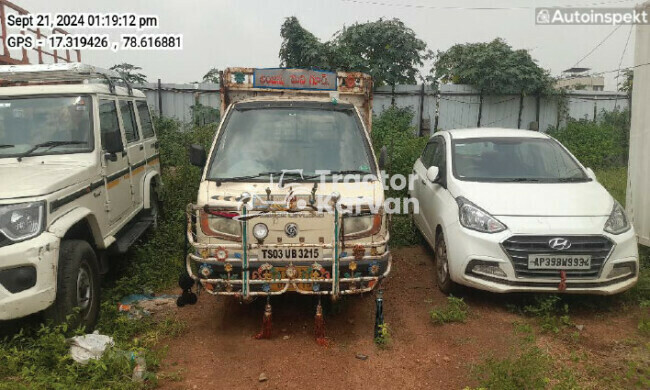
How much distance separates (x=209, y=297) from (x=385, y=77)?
9513 millimetres

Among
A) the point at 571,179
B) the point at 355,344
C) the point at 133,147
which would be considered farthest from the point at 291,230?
the point at 571,179

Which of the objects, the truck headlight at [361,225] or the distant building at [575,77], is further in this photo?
the distant building at [575,77]

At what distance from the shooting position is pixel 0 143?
15.5 ft

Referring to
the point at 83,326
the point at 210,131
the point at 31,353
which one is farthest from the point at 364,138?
the point at 210,131

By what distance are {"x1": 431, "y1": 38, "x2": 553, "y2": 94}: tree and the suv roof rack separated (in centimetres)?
1015

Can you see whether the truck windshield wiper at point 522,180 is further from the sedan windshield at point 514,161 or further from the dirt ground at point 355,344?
the dirt ground at point 355,344

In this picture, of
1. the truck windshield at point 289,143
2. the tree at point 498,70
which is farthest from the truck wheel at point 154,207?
the tree at point 498,70

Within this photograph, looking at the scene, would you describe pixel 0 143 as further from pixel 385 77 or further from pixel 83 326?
pixel 385 77

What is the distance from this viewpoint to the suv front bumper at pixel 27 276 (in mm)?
3416

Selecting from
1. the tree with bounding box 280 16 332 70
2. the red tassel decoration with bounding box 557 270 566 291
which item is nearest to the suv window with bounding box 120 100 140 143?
the red tassel decoration with bounding box 557 270 566 291

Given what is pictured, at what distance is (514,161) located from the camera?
18.3 feet

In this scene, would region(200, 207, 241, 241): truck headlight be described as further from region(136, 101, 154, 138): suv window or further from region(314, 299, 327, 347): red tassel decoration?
region(136, 101, 154, 138): suv window

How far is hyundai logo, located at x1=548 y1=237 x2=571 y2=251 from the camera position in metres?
4.37

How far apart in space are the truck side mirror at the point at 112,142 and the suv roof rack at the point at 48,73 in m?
0.74
